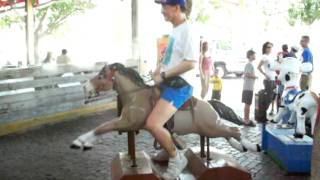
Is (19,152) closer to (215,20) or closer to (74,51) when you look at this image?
(74,51)

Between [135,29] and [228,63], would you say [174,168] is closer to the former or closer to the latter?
[135,29]

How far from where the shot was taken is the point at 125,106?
4957 mm

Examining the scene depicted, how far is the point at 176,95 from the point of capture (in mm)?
4641

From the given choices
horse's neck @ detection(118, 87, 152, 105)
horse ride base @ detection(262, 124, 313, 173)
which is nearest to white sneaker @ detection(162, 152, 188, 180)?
horse's neck @ detection(118, 87, 152, 105)

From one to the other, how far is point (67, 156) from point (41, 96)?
9.91ft

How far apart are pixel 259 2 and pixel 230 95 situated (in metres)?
15.0

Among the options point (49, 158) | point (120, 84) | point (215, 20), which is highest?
point (215, 20)

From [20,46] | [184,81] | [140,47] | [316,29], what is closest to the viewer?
[184,81]

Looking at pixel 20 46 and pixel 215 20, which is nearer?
pixel 20 46

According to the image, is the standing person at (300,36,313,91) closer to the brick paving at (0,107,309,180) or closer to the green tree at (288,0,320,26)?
the brick paving at (0,107,309,180)

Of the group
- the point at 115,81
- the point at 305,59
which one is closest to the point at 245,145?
the point at 115,81

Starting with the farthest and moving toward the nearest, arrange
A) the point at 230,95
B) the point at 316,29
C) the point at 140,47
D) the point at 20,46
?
the point at 316,29 → the point at 20,46 → the point at 230,95 → the point at 140,47

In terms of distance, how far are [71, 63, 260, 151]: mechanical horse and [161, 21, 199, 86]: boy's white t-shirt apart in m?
0.40

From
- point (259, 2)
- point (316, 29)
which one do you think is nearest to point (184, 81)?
point (316, 29)
